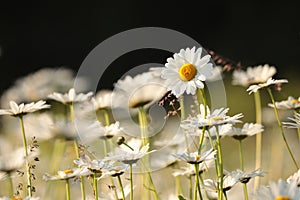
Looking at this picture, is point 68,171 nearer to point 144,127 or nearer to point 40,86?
point 144,127

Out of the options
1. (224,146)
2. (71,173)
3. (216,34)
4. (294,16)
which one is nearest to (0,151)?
(71,173)

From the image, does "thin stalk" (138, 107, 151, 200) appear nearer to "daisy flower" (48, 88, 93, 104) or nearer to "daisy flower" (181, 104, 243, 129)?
"daisy flower" (48, 88, 93, 104)

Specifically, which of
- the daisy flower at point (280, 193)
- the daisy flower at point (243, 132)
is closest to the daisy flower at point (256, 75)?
the daisy flower at point (243, 132)

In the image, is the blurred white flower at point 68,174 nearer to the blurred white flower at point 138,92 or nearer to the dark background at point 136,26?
the blurred white flower at point 138,92

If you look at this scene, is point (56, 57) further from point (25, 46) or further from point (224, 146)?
point (224, 146)

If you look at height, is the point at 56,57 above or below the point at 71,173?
above

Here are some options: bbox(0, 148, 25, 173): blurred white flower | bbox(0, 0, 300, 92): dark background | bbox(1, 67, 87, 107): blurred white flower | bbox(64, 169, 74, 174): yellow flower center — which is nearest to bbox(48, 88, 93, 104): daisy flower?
bbox(0, 148, 25, 173): blurred white flower
